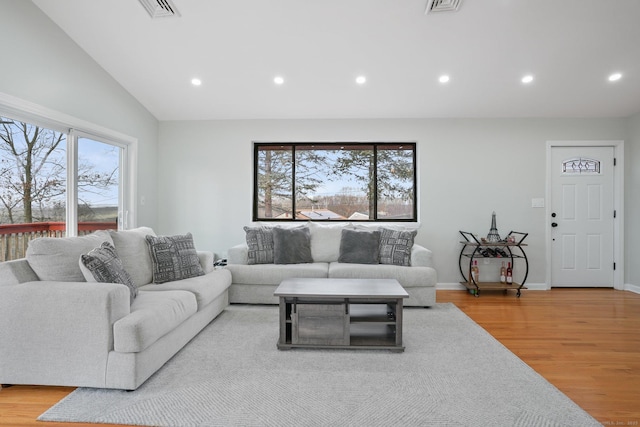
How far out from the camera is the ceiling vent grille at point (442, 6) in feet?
9.23

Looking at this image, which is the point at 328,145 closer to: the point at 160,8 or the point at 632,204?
the point at 160,8

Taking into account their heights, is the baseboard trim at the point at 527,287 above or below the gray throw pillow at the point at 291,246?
below

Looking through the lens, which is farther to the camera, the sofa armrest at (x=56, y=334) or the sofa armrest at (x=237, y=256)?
the sofa armrest at (x=237, y=256)

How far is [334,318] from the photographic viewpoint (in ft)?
8.71

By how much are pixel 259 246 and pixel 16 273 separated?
2258 mm

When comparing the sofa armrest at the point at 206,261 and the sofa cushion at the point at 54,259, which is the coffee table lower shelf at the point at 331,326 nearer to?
the sofa armrest at the point at 206,261

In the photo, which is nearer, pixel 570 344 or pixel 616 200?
pixel 570 344

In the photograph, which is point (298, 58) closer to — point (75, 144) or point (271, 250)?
point (271, 250)

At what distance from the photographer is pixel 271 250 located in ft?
13.5

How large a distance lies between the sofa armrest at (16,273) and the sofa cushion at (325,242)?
107 inches

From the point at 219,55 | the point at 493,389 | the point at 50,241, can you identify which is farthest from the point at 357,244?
the point at 50,241

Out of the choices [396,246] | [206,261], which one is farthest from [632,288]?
[206,261]

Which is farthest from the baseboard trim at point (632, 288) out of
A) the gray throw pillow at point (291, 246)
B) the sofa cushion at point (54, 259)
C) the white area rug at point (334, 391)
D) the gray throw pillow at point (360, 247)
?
the sofa cushion at point (54, 259)

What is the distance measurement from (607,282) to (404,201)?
2.95 m
